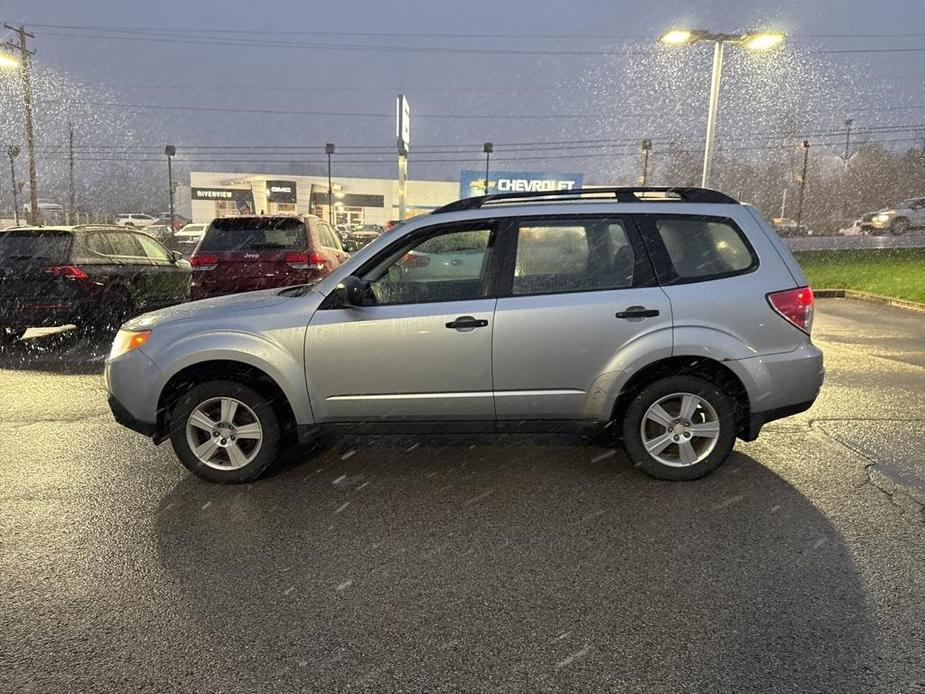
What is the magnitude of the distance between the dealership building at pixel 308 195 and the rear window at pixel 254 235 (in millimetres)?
53030

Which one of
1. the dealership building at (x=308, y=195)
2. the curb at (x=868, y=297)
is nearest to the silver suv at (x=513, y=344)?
the curb at (x=868, y=297)

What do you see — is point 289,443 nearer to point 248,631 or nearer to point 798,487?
point 248,631

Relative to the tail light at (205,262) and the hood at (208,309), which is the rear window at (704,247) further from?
the tail light at (205,262)

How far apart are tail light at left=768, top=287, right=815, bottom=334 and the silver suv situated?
0.4 inches

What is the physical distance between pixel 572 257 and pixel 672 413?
1193mm

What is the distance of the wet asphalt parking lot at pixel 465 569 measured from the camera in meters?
2.52

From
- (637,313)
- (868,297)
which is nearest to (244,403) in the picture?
(637,313)

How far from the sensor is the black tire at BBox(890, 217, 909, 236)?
3500 centimetres

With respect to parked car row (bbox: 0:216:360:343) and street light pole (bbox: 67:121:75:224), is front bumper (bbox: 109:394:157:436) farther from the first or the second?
street light pole (bbox: 67:121:75:224)

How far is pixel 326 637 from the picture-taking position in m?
2.70

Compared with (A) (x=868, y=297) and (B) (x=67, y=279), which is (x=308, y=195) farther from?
(B) (x=67, y=279)

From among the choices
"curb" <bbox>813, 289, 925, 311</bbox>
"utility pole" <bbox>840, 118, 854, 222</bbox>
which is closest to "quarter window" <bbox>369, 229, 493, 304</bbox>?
"curb" <bbox>813, 289, 925, 311</bbox>

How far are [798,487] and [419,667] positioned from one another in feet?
9.40

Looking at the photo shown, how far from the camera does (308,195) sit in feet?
232
